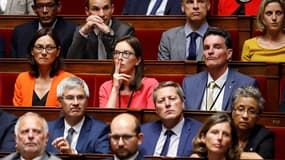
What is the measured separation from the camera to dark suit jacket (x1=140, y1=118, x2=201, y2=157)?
1932 millimetres

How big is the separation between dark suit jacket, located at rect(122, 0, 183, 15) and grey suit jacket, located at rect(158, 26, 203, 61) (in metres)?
0.20

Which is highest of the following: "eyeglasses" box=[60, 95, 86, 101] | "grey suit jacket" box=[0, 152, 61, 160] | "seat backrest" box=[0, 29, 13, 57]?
"seat backrest" box=[0, 29, 13, 57]

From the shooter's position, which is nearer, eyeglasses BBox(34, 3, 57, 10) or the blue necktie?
eyeglasses BBox(34, 3, 57, 10)

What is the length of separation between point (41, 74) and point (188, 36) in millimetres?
385

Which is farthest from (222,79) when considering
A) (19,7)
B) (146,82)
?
(19,7)

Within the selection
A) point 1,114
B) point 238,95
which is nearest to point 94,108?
point 1,114

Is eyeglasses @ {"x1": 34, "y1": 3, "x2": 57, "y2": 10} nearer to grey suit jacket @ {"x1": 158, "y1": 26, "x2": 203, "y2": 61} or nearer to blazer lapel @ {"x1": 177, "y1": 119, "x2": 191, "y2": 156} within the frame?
grey suit jacket @ {"x1": 158, "y1": 26, "x2": 203, "y2": 61}

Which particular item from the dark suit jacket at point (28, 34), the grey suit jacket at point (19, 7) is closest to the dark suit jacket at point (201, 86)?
the dark suit jacket at point (28, 34)

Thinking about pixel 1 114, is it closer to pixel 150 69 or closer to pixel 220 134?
pixel 150 69

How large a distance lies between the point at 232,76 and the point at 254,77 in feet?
0.28

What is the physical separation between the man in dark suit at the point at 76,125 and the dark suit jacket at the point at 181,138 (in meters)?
0.08

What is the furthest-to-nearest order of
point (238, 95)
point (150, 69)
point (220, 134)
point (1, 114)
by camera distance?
point (150, 69)
point (1, 114)
point (238, 95)
point (220, 134)

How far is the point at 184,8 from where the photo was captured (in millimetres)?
2342

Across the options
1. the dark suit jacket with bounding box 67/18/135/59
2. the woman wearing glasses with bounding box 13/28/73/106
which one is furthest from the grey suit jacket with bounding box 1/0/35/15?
the woman wearing glasses with bounding box 13/28/73/106
